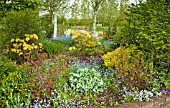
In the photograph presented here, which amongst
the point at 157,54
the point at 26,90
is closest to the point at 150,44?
the point at 157,54

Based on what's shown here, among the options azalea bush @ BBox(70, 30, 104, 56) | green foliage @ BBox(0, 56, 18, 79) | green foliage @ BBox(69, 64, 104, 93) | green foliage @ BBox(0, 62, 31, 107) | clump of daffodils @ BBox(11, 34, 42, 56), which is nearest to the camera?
green foliage @ BBox(0, 62, 31, 107)

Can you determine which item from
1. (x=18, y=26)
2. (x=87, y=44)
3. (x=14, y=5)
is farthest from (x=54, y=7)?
(x=87, y=44)

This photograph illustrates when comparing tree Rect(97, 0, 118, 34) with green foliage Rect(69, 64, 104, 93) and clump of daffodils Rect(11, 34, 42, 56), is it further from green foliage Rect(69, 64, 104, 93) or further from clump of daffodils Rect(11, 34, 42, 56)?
green foliage Rect(69, 64, 104, 93)

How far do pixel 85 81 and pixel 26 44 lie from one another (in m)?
1.73

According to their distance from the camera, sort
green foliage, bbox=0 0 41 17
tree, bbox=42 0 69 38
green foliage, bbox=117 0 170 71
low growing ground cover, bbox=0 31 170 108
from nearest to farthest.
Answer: low growing ground cover, bbox=0 31 170 108
green foliage, bbox=117 0 170 71
green foliage, bbox=0 0 41 17
tree, bbox=42 0 69 38

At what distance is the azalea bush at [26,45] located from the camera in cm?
498

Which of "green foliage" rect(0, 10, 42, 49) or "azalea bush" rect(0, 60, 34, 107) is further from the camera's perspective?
"green foliage" rect(0, 10, 42, 49)

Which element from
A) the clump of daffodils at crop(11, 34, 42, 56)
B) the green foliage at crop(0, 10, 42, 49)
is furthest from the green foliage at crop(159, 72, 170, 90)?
the green foliage at crop(0, 10, 42, 49)

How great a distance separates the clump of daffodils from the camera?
16.3ft

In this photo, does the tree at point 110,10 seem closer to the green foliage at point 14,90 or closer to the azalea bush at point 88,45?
the azalea bush at point 88,45

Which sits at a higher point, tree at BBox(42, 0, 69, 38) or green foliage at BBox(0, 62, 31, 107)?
tree at BBox(42, 0, 69, 38)

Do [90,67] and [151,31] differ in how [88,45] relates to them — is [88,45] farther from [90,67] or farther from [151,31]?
[151,31]

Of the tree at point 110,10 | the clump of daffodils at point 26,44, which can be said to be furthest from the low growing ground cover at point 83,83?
the tree at point 110,10

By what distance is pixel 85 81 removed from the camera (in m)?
3.69
